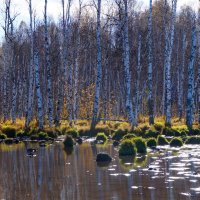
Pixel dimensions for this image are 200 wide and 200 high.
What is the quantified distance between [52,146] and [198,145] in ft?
24.6

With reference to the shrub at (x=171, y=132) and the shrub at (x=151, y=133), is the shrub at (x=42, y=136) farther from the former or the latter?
the shrub at (x=171, y=132)

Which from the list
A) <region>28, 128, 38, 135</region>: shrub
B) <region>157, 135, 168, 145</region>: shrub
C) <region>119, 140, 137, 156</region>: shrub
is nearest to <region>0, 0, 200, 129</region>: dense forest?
<region>28, 128, 38, 135</region>: shrub

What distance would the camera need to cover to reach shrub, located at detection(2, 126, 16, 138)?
33938 millimetres

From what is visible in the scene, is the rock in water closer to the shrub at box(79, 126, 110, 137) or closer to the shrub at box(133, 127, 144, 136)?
the shrub at box(133, 127, 144, 136)

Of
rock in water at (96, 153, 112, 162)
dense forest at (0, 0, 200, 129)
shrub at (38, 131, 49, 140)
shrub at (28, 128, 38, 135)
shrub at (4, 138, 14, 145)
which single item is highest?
dense forest at (0, 0, 200, 129)

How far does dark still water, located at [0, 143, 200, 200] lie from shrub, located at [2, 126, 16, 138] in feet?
34.3

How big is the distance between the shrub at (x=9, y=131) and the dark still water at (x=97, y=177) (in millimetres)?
10454

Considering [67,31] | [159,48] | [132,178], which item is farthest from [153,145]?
[159,48]

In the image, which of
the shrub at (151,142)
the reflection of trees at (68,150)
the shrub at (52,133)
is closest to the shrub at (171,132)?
the shrub at (151,142)

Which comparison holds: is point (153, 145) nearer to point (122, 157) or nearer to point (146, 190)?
point (122, 157)

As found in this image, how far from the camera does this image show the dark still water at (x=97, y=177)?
12.9 m

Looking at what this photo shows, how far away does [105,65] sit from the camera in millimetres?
48688

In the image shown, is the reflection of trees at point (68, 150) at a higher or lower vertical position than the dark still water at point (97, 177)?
higher

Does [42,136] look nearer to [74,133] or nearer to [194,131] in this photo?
[74,133]
